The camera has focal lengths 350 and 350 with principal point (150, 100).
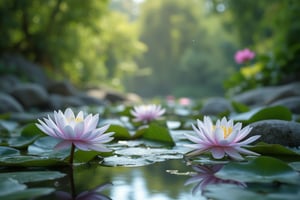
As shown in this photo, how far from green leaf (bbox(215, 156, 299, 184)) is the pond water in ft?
0.40

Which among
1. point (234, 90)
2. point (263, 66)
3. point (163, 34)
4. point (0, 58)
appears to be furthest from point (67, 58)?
point (163, 34)

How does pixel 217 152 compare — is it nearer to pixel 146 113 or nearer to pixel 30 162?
pixel 30 162

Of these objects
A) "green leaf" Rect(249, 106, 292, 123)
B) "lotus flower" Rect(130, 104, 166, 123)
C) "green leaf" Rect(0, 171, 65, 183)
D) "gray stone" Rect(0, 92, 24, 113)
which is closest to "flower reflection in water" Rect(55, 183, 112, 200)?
"green leaf" Rect(0, 171, 65, 183)

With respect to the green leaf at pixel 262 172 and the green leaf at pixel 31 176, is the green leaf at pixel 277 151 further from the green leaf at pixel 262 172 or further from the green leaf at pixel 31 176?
the green leaf at pixel 31 176

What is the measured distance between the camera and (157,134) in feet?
5.58

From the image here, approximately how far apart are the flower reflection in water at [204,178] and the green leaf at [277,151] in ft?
0.84

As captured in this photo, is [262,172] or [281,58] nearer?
[262,172]

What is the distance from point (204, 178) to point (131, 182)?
0.20 meters

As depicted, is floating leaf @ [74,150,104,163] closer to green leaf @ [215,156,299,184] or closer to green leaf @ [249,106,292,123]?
green leaf @ [215,156,299,184]

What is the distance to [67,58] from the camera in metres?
10.8

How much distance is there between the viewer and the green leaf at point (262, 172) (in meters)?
0.86

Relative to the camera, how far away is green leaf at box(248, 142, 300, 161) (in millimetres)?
1245

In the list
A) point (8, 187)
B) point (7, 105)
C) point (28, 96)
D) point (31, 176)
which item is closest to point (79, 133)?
point (31, 176)

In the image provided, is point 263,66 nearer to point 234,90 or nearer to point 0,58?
point 234,90
